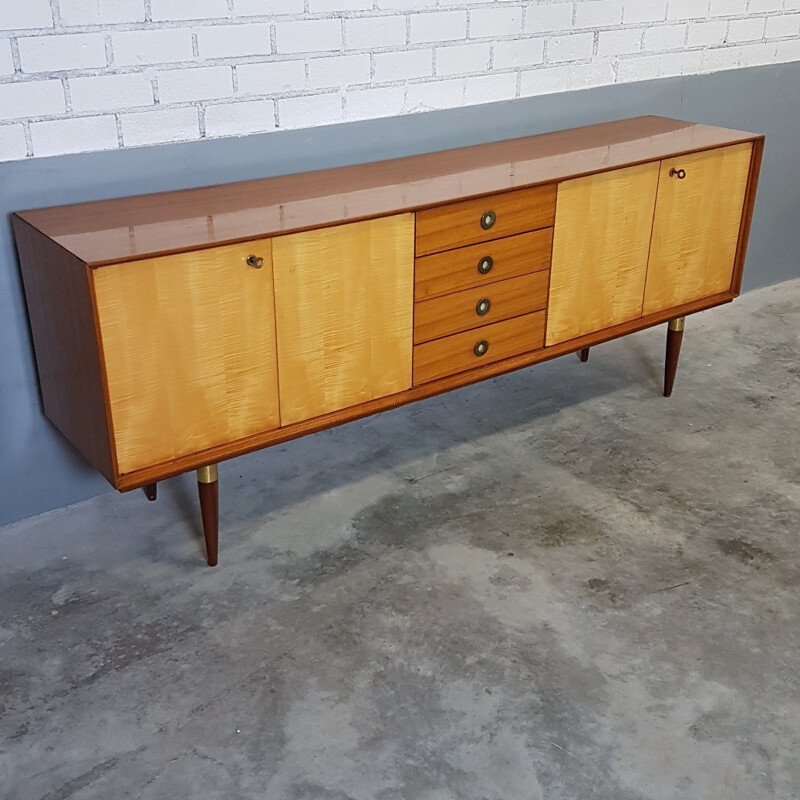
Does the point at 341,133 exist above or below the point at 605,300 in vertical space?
above

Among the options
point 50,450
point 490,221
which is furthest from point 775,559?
point 50,450

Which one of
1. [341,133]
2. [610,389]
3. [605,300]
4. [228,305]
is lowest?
[610,389]

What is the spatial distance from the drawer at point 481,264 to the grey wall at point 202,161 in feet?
1.72

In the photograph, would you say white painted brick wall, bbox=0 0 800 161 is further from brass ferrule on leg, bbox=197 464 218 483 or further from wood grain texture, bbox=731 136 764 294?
brass ferrule on leg, bbox=197 464 218 483

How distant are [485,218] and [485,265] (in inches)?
4.7

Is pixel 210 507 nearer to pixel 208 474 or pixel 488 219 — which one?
pixel 208 474

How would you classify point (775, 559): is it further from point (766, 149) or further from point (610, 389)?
point (766, 149)

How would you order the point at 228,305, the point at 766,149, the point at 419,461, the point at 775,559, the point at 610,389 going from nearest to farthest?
the point at 228,305, the point at 775,559, the point at 419,461, the point at 610,389, the point at 766,149

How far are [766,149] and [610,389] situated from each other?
1.30m

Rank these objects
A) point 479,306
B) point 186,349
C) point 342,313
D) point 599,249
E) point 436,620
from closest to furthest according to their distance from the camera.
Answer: point 186,349 → point 436,620 → point 342,313 → point 479,306 → point 599,249

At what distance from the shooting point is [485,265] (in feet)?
8.46

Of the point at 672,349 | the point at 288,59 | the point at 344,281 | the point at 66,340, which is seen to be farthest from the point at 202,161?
the point at 672,349

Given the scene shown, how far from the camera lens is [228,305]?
2180mm

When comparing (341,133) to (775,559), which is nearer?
(775,559)
